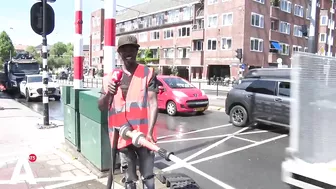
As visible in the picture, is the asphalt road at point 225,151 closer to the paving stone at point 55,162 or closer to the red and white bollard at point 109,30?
the paving stone at point 55,162

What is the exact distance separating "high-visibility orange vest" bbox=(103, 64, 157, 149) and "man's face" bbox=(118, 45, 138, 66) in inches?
4.3

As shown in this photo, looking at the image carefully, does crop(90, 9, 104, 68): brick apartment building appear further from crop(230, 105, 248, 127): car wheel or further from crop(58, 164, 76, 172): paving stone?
crop(58, 164, 76, 172): paving stone

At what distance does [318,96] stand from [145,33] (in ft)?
172

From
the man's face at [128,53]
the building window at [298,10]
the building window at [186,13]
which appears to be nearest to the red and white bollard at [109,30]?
the man's face at [128,53]

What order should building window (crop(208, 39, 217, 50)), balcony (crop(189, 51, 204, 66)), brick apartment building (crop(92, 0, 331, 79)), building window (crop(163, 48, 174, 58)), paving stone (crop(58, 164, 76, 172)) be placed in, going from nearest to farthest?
1. paving stone (crop(58, 164, 76, 172))
2. brick apartment building (crop(92, 0, 331, 79))
3. building window (crop(208, 39, 217, 50))
4. balcony (crop(189, 51, 204, 66))
5. building window (crop(163, 48, 174, 58))

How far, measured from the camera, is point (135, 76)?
110 inches

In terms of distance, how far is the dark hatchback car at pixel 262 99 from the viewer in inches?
316

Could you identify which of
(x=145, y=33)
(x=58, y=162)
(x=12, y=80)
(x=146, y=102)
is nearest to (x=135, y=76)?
(x=146, y=102)

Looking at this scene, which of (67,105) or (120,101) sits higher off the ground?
(120,101)

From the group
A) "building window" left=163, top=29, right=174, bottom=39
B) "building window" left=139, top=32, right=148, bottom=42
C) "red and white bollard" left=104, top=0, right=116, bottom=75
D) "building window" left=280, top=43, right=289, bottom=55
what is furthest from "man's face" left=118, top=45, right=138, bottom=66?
"building window" left=139, top=32, right=148, bottom=42

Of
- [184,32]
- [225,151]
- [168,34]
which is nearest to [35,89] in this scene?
[225,151]

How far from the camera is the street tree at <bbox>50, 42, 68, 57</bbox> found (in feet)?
348

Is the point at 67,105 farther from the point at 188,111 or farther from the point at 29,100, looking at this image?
the point at 29,100

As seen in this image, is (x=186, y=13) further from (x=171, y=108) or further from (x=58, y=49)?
(x=58, y=49)
